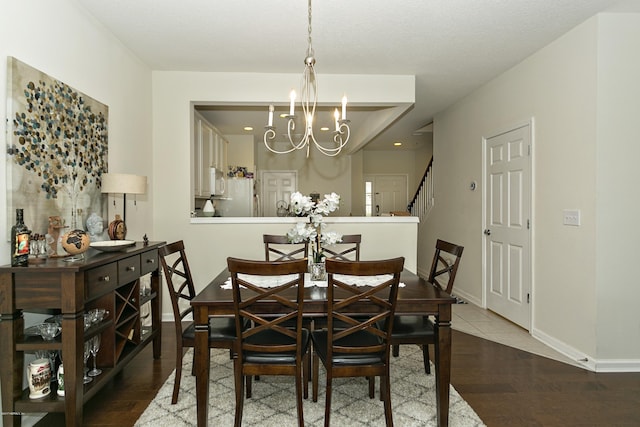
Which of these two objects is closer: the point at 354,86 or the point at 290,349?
the point at 290,349

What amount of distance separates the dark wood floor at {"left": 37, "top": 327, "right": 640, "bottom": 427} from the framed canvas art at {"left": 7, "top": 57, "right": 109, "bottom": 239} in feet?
3.76

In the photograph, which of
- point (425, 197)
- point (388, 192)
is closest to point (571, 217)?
point (425, 197)

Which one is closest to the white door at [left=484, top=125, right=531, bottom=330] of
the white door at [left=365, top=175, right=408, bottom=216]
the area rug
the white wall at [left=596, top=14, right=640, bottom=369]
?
the white wall at [left=596, top=14, right=640, bottom=369]

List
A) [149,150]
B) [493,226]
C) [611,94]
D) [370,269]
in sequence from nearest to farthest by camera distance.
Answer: [370,269]
[611,94]
[149,150]
[493,226]

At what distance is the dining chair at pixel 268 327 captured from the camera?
5.77ft

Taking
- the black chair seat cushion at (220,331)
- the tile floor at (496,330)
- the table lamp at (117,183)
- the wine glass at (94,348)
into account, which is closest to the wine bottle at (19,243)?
the wine glass at (94,348)

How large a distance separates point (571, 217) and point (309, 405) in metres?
2.50

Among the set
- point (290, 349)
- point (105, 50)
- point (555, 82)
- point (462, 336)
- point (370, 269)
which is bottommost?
point (462, 336)

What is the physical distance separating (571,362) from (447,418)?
63.0 inches

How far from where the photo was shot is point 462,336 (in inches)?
140

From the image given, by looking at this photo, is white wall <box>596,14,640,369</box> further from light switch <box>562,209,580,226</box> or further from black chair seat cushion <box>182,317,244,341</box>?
black chair seat cushion <box>182,317,244,341</box>

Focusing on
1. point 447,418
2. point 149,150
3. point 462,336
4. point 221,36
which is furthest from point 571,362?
point 149,150

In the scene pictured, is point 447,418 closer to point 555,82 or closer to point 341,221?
point 341,221

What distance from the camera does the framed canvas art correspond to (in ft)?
6.56
